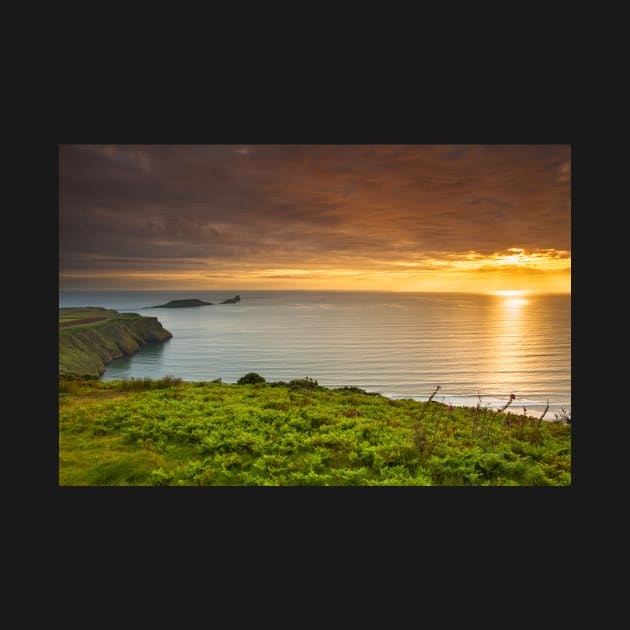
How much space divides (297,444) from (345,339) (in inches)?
158

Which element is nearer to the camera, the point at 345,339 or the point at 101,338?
the point at 101,338

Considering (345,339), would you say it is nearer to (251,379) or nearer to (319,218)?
(251,379)

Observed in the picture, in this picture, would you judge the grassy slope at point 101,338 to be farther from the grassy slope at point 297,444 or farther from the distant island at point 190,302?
the grassy slope at point 297,444

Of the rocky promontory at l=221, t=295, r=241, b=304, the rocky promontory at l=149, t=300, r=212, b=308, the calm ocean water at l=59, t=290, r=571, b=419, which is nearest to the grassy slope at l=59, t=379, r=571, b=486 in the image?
the calm ocean water at l=59, t=290, r=571, b=419

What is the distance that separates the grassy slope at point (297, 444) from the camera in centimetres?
519

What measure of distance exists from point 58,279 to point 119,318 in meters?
2.75

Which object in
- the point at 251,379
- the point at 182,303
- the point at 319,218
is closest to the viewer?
the point at 319,218

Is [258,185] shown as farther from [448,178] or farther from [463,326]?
[463,326]

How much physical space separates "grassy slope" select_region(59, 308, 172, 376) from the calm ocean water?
0.18m

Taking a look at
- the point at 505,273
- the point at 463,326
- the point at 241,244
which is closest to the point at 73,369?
the point at 241,244

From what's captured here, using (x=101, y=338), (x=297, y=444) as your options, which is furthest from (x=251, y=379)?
(x=297, y=444)

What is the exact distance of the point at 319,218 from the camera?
828 centimetres

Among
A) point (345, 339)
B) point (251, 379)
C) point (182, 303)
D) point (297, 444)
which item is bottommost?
point (297, 444)

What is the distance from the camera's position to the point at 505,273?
8.16 metres
